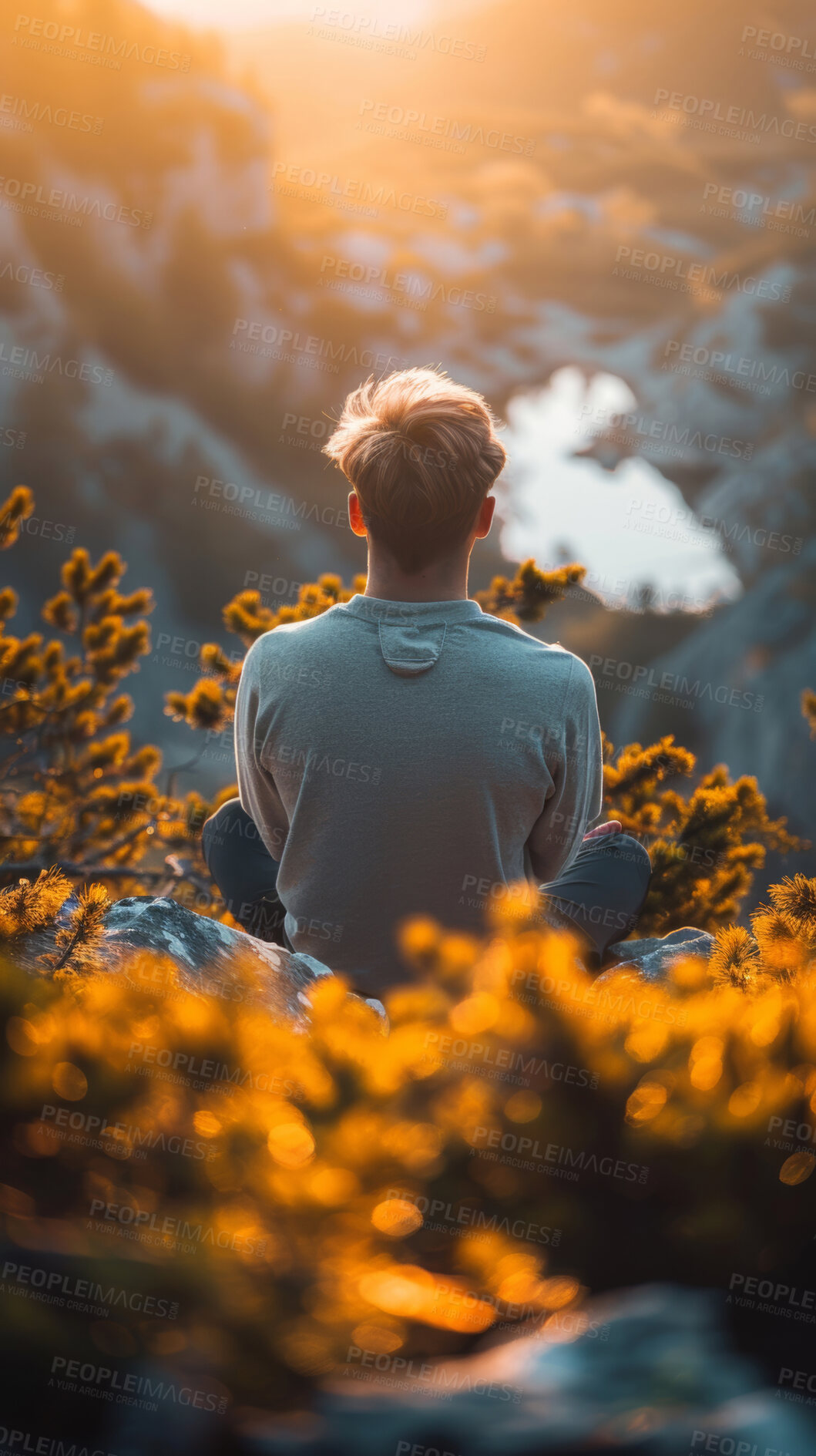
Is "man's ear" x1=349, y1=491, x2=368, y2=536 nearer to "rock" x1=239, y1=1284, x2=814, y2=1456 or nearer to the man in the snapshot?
the man

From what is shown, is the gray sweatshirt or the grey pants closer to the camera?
the gray sweatshirt

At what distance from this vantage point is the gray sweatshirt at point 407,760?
1.46 metres

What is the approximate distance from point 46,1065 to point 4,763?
11.2 feet

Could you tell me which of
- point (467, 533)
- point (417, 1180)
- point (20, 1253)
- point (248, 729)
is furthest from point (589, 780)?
point (20, 1253)

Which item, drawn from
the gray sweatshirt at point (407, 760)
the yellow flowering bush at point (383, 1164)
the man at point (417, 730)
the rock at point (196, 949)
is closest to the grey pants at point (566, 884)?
→ the man at point (417, 730)

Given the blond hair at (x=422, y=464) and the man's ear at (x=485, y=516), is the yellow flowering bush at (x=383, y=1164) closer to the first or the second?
A: the blond hair at (x=422, y=464)

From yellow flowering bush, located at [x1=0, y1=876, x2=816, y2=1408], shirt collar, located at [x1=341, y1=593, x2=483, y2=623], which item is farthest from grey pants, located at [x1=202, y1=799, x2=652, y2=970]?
yellow flowering bush, located at [x1=0, y1=876, x2=816, y2=1408]

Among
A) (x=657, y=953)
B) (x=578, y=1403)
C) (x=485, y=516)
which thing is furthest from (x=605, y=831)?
(x=578, y=1403)

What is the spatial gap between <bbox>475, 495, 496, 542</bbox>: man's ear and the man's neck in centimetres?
10

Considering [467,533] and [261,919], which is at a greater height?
[467,533]

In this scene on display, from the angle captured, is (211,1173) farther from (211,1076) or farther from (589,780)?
(589,780)

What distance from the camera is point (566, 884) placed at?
1.67 meters

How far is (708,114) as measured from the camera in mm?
12438

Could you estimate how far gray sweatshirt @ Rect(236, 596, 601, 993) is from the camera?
1.46 m
